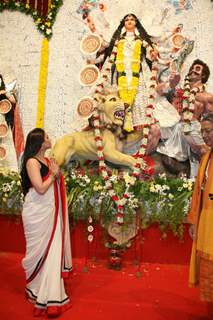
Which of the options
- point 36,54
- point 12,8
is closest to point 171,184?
point 36,54

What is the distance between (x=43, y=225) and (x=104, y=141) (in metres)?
2.19

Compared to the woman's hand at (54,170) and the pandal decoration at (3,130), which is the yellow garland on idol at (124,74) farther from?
the woman's hand at (54,170)

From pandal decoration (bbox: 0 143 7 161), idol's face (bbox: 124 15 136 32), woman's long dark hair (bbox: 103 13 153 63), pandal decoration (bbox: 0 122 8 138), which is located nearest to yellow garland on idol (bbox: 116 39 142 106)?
woman's long dark hair (bbox: 103 13 153 63)

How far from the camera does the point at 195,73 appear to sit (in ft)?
18.4

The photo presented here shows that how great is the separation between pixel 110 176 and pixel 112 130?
27.4 inches

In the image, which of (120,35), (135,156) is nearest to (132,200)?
(135,156)

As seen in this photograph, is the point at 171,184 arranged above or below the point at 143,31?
below

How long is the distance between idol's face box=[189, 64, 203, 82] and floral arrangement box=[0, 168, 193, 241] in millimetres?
1480

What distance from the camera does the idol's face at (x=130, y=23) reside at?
581 cm

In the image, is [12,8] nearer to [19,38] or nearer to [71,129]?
[19,38]

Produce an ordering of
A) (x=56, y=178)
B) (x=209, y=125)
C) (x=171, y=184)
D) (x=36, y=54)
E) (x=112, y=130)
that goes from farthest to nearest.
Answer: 1. (x=36, y=54)
2. (x=112, y=130)
3. (x=171, y=184)
4. (x=56, y=178)
5. (x=209, y=125)

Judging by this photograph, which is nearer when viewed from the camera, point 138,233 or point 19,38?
point 138,233

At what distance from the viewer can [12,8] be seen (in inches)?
245

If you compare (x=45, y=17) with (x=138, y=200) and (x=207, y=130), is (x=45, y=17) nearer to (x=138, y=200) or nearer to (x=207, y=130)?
(x=138, y=200)
